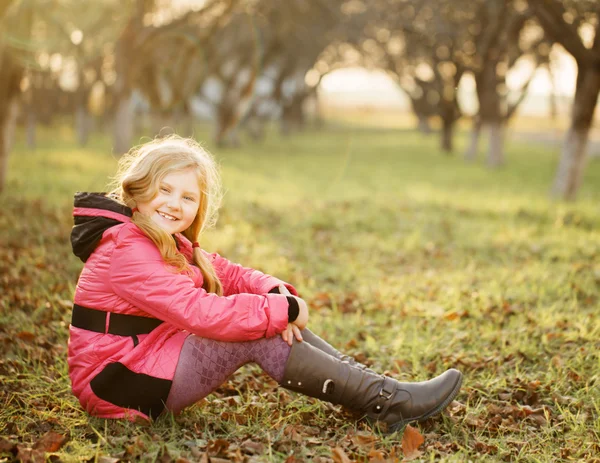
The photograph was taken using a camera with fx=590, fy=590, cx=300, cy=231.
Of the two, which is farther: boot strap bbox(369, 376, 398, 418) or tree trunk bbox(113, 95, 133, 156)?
tree trunk bbox(113, 95, 133, 156)

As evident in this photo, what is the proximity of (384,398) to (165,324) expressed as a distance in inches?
44.8

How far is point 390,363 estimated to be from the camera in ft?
12.9

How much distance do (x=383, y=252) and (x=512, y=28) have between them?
26.4 feet

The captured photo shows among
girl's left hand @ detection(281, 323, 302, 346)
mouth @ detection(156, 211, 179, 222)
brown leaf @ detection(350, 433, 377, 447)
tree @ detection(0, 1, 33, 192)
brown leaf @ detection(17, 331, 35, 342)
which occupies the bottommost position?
brown leaf @ detection(350, 433, 377, 447)

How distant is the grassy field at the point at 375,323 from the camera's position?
2.88 metres

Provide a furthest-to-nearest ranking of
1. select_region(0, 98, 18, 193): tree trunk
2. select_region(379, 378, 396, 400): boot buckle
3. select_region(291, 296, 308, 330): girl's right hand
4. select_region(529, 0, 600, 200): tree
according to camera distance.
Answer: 1. select_region(529, 0, 600, 200): tree
2. select_region(0, 98, 18, 193): tree trunk
3. select_region(379, 378, 396, 400): boot buckle
4. select_region(291, 296, 308, 330): girl's right hand

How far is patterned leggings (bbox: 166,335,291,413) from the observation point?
9.06 feet

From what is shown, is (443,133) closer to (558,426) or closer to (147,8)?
(147,8)

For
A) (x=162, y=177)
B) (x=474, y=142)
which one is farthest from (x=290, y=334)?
(x=474, y=142)

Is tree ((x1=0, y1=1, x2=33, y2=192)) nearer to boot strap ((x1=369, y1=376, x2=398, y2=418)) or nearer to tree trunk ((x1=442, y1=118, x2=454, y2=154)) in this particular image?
boot strap ((x1=369, y1=376, x2=398, y2=418))

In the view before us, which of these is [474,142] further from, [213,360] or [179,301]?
[179,301]

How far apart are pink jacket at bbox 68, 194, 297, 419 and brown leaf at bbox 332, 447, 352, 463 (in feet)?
1.95

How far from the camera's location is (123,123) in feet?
47.8

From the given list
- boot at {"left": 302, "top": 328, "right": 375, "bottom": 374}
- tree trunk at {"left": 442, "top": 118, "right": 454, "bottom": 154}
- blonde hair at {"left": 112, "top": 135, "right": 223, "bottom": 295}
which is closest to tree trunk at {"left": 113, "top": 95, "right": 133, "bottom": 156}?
blonde hair at {"left": 112, "top": 135, "right": 223, "bottom": 295}
